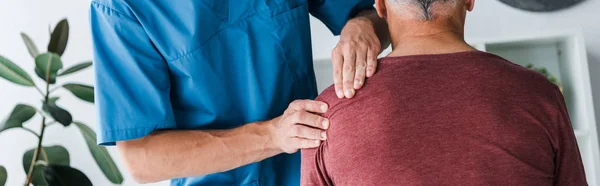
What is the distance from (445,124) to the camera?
1.15m

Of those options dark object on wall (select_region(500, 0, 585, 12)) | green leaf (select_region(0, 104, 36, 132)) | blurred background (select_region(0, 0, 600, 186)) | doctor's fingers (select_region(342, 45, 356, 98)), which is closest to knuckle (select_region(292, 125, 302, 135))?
doctor's fingers (select_region(342, 45, 356, 98))

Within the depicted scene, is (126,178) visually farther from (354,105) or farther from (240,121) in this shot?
(354,105)

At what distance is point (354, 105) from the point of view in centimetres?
121

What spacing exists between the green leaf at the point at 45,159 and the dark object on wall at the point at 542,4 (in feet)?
6.42

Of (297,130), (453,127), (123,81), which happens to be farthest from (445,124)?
(123,81)

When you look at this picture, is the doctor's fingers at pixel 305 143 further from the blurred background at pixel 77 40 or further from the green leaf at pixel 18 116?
the green leaf at pixel 18 116

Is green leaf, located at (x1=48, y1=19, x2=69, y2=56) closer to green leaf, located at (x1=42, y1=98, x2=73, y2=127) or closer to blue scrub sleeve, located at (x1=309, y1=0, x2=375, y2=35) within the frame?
green leaf, located at (x1=42, y1=98, x2=73, y2=127)

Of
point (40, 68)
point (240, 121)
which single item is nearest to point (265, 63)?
point (240, 121)

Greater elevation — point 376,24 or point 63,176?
point 376,24

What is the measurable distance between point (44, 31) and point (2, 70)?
0.43 meters

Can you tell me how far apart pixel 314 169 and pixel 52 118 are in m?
1.80

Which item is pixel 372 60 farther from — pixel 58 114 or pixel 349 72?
pixel 58 114

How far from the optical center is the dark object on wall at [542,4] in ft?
9.75

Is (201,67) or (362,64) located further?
(201,67)
